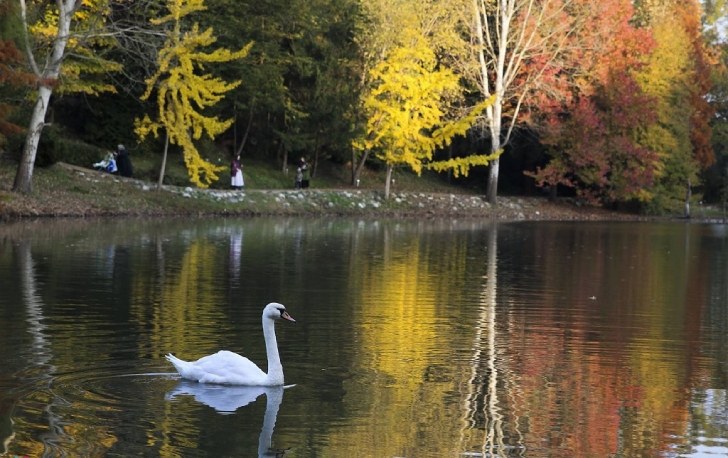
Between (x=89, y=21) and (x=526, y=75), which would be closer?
(x=89, y=21)

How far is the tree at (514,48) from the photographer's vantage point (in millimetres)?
54125

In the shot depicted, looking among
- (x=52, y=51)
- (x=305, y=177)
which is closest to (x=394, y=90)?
(x=305, y=177)

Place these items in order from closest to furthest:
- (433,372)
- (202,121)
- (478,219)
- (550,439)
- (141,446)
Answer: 1. (141,446)
2. (550,439)
3. (433,372)
4. (202,121)
5. (478,219)

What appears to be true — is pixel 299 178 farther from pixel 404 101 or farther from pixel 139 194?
pixel 139 194

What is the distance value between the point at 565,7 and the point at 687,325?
40.6 m

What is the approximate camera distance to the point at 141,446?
1038 centimetres

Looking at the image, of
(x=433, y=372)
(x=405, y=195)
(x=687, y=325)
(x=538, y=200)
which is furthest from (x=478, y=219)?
(x=433, y=372)

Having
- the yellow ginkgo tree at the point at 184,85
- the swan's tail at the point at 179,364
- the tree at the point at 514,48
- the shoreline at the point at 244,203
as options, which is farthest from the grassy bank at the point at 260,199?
the swan's tail at the point at 179,364

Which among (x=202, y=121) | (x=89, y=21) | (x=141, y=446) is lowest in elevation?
(x=141, y=446)

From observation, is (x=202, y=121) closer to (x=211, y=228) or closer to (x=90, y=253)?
(x=211, y=228)

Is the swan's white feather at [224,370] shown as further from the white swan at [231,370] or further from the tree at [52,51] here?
the tree at [52,51]

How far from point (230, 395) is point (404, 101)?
3981 centimetres

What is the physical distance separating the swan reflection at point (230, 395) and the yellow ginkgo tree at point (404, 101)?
124 feet

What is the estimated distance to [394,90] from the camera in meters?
50.5
